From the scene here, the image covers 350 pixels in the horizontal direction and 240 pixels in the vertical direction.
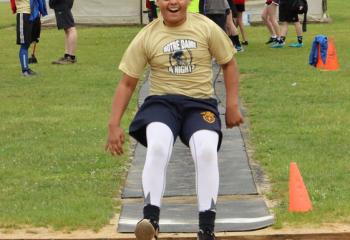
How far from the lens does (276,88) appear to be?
13.0m

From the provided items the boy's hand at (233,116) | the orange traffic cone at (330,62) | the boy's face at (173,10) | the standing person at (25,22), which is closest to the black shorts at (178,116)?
the boy's hand at (233,116)

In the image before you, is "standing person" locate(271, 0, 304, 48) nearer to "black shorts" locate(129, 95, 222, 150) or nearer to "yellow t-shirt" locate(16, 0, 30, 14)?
"yellow t-shirt" locate(16, 0, 30, 14)

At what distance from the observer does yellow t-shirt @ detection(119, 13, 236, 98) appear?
595 cm

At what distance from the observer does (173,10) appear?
5.92 meters

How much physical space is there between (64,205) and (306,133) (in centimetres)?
356

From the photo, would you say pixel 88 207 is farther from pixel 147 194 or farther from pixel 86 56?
pixel 86 56

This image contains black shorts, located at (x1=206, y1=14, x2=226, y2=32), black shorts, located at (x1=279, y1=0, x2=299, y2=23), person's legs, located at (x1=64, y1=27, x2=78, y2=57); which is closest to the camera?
black shorts, located at (x1=206, y1=14, x2=226, y2=32)

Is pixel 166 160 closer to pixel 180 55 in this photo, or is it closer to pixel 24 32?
pixel 180 55

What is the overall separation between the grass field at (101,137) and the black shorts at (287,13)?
1470mm

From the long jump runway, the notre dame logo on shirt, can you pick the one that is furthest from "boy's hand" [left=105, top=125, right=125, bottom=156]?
the long jump runway

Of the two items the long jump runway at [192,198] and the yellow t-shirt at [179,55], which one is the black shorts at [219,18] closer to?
the long jump runway at [192,198]

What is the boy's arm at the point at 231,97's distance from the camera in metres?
6.00

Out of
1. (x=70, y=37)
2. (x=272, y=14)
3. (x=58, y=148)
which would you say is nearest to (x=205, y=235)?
(x=58, y=148)

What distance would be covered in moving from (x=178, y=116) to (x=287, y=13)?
1367cm
